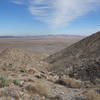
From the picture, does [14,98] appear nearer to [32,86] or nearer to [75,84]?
[32,86]

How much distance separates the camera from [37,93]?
5.97 m

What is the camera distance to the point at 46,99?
5672mm

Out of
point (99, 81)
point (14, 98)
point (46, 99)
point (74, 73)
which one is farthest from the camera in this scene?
point (74, 73)

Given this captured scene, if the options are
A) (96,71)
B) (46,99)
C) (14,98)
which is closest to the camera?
(14,98)

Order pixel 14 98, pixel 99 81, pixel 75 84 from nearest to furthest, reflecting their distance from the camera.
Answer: pixel 14 98 < pixel 75 84 < pixel 99 81

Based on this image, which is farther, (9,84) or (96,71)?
(96,71)

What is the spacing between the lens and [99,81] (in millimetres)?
8711

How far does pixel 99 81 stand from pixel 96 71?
177cm

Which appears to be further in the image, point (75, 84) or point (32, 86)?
point (75, 84)

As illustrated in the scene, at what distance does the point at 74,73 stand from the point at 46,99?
598 cm

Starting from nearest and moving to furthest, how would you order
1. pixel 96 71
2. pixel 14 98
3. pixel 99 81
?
pixel 14 98, pixel 99 81, pixel 96 71

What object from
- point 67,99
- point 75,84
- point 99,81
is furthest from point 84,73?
point 67,99

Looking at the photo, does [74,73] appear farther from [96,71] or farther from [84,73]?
[96,71]

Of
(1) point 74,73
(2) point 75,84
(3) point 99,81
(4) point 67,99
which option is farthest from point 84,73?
(4) point 67,99
